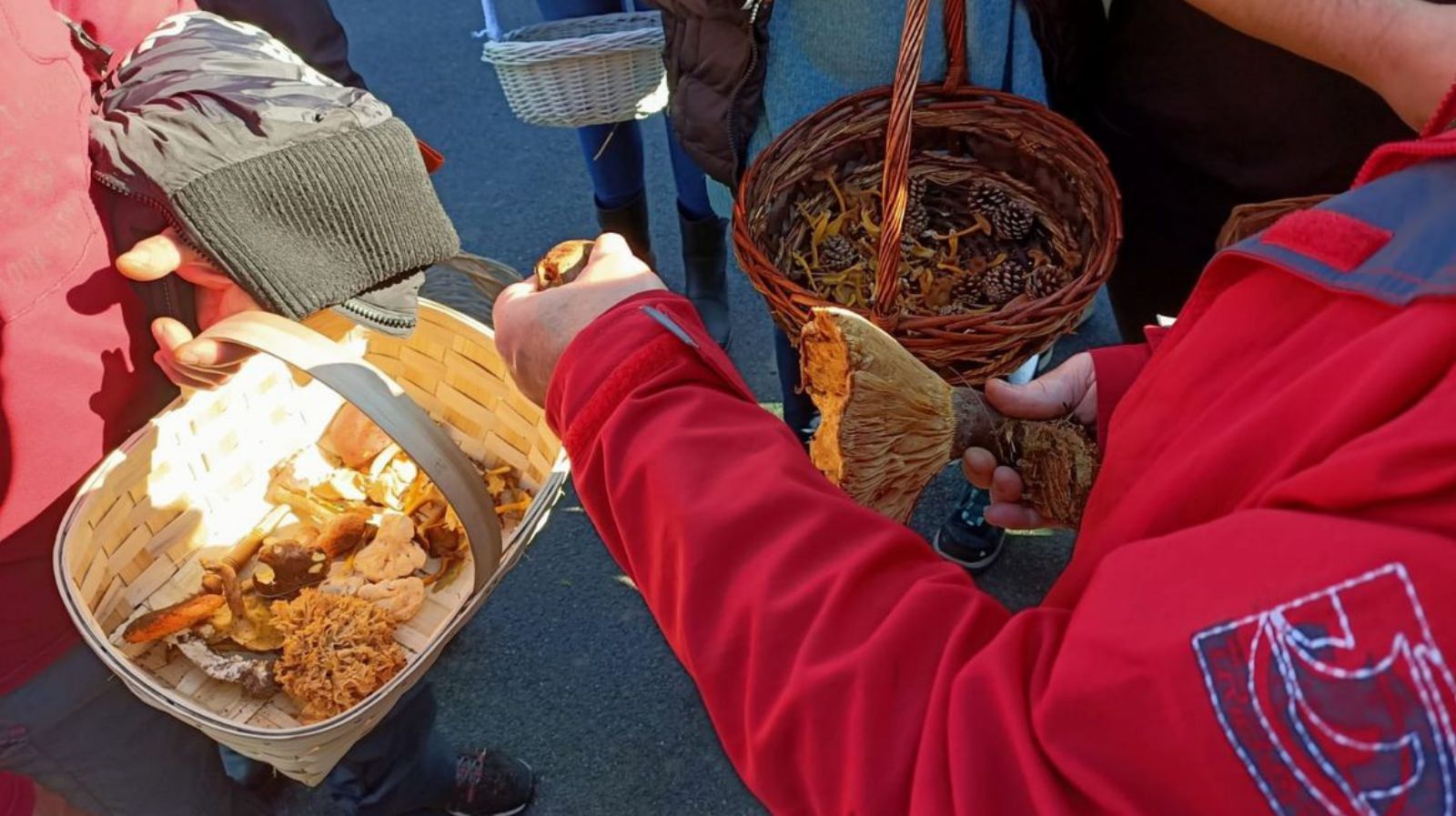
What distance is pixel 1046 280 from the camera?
142cm

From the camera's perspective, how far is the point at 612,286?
2.88ft

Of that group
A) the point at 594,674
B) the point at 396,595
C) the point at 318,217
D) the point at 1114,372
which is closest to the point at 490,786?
the point at 594,674

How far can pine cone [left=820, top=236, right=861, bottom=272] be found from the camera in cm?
149

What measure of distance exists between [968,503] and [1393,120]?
1.12 metres

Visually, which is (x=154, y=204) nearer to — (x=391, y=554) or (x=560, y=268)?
(x=560, y=268)

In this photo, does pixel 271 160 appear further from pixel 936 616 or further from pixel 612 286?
Result: pixel 936 616

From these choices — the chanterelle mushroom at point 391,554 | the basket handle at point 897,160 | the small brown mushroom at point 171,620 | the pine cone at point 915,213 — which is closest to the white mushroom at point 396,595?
the chanterelle mushroom at point 391,554

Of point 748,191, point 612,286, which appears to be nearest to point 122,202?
point 612,286

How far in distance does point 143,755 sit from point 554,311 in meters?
0.93

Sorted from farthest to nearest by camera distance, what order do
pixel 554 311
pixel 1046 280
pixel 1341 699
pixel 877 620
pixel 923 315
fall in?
pixel 1046 280 < pixel 923 315 < pixel 554 311 < pixel 877 620 < pixel 1341 699

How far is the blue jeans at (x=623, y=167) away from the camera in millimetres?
2379

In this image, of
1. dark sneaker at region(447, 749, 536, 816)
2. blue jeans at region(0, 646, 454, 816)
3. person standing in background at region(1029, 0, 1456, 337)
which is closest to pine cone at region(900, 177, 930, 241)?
person standing in background at region(1029, 0, 1456, 337)

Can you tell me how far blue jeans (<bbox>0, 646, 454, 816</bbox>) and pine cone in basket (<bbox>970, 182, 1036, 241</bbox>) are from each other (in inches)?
45.9

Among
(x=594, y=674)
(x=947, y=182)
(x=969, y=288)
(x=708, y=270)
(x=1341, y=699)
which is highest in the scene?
(x=1341, y=699)
